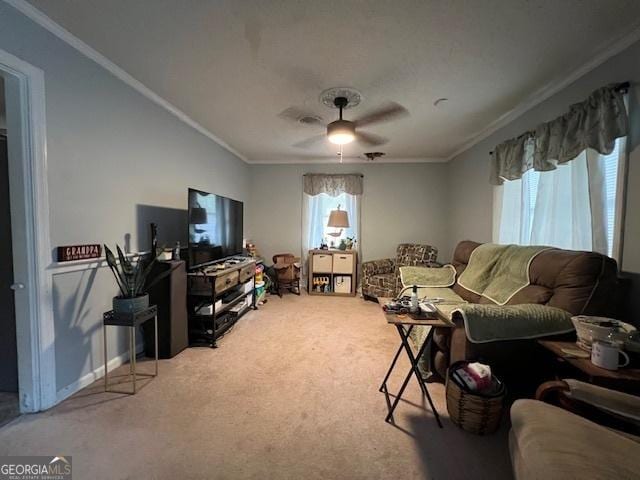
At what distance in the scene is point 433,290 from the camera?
A: 10.4ft

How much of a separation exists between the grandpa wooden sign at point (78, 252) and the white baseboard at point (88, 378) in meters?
0.87

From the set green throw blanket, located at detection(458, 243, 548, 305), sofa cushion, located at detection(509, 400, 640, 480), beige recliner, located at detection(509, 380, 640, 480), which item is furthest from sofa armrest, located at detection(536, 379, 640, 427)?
green throw blanket, located at detection(458, 243, 548, 305)

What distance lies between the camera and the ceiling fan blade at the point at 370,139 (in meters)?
3.56

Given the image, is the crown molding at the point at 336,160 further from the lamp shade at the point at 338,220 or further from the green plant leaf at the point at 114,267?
the green plant leaf at the point at 114,267

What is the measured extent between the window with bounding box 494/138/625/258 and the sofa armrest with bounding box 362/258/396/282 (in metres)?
1.70

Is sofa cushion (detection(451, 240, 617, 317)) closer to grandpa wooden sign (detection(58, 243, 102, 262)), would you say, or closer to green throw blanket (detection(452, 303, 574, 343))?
green throw blanket (detection(452, 303, 574, 343))

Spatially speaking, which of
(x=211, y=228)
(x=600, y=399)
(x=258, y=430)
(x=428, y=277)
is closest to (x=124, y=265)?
(x=211, y=228)

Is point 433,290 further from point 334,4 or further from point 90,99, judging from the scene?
point 90,99

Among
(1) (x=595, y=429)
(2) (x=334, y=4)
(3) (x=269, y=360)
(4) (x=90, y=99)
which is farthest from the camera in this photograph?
(3) (x=269, y=360)

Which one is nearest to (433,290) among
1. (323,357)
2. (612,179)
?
(323,357)

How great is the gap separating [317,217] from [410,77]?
3.17 metres

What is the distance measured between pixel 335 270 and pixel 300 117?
2649 mm

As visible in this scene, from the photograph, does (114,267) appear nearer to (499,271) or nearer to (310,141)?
(310,141)

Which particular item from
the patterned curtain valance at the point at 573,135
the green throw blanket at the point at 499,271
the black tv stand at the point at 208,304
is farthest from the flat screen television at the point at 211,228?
the patterned curtain valance at the point at 573,135
